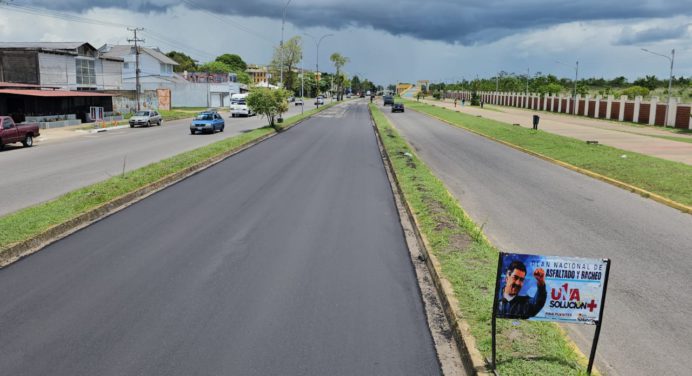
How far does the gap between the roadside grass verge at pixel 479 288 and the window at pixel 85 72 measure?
2007 inches

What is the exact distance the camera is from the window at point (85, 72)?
186 feet

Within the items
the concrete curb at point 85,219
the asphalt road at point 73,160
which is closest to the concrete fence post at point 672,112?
the asphalt road at point 73,160

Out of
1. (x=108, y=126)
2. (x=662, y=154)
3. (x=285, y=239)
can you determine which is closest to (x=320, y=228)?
(x=285, y=239)

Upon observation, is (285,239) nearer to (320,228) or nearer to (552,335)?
(320,228)

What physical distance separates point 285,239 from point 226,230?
1.46 m

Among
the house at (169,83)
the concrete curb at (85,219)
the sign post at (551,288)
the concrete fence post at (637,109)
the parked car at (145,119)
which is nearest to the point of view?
the sign post at (551,288)

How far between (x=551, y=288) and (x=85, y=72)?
203 ft

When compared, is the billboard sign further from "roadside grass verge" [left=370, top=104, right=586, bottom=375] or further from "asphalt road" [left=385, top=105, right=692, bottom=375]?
"asphalt road" [left=385, top=105, right=692, bottom=375]

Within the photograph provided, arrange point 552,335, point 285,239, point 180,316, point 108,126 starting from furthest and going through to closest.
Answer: point 108,126
point 285,239
point 180,316
point 552,335

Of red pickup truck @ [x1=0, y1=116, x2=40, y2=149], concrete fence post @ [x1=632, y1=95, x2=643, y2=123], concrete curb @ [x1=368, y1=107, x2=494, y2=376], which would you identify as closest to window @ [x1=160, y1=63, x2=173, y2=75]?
red pickup truck @ [x1=0, y1=116, x2=40, y2=149]

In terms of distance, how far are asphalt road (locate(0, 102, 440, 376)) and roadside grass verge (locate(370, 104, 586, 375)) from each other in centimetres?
63

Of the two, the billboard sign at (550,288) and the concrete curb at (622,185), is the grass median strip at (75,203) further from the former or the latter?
the concrete curb at (622,185)

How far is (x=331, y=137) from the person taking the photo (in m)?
36.4

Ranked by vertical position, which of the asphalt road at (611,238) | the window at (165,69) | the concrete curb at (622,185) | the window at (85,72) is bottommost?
the asphalt road at (611,238)
